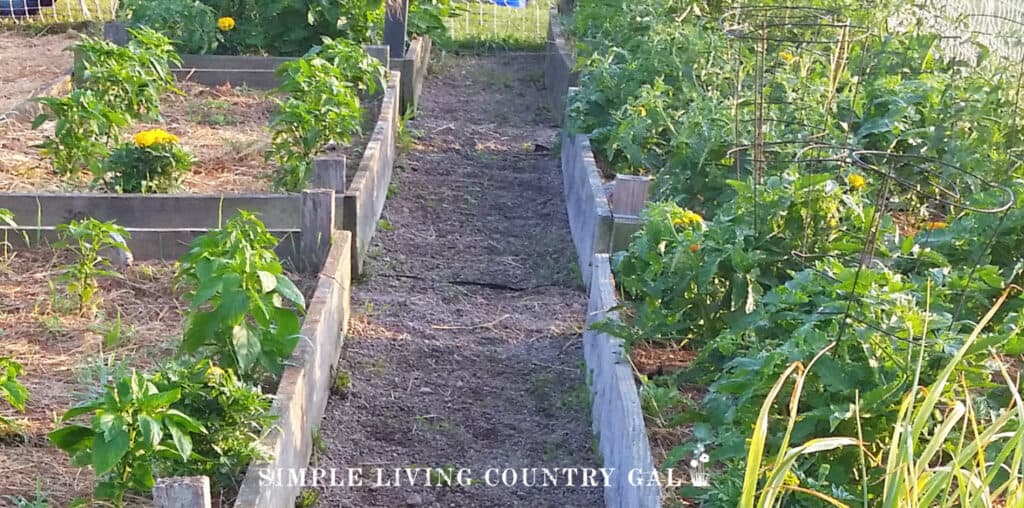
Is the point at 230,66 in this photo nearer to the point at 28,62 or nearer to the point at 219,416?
the point at 28,62

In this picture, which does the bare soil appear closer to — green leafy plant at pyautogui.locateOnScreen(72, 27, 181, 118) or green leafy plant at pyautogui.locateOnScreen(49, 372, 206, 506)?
green leafy plant at pyautogui.locateOnScreen(72, 27, 181, 118)

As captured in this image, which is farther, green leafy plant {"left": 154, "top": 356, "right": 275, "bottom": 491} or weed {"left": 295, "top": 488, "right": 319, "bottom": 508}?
weed {"left": 295, "top": 488, "right": 319, "bottom": 508}

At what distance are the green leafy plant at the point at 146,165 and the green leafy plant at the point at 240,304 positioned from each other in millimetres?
1740

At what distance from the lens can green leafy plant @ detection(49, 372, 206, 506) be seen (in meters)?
2.44

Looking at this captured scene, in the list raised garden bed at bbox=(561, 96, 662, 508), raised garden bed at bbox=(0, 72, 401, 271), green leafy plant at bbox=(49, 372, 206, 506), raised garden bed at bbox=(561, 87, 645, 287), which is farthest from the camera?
raised garden bed at bbox=(561, 87, 645, 287)

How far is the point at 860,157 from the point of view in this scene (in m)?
4.54

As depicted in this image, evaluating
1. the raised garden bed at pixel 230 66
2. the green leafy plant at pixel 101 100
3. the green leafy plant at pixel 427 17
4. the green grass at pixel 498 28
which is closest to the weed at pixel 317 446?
the green leafy plant at pixel 101 100

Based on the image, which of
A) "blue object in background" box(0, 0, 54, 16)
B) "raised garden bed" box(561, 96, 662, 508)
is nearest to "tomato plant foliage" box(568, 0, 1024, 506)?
"raised garden bed" box(561, 96, 662, 508)

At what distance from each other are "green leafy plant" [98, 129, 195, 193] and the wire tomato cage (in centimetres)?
266

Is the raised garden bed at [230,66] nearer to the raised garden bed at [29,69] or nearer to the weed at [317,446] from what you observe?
the raised garden bed at [29,69]

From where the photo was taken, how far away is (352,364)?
→ 4.44 metres

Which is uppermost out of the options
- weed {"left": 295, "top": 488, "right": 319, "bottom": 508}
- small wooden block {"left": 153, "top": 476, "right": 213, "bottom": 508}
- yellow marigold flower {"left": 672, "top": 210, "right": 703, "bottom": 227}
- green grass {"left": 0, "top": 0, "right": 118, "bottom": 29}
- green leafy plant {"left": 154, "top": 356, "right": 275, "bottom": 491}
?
green grass {"left": 0, "top": 0, "right": 118, "bottom": 29}

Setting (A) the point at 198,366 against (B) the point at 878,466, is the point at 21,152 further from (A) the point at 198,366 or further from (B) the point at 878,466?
(B) the point at 878,466

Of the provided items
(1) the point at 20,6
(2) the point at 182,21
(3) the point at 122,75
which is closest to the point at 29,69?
(2) the point at 182,21
